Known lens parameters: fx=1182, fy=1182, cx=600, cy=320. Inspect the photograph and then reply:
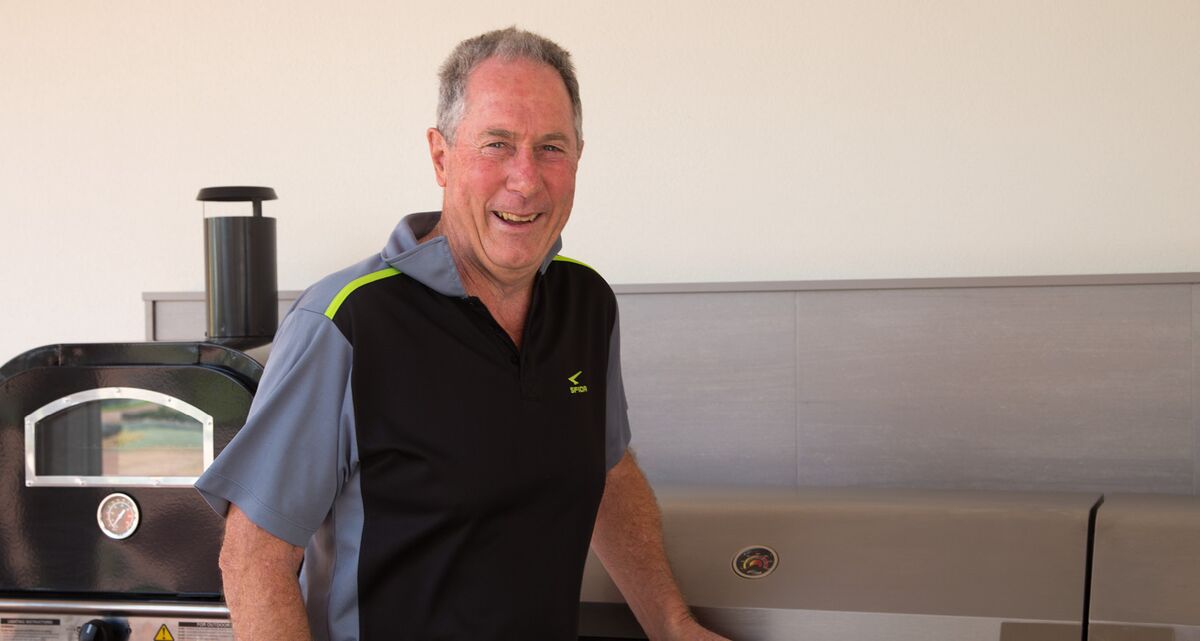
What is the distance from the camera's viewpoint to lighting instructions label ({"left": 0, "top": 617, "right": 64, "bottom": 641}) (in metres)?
1.75

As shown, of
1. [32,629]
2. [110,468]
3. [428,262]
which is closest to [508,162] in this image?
[428,262]

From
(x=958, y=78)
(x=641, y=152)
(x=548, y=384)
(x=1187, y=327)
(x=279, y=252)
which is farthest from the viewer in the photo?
(x=279, y=252)

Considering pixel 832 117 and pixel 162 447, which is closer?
pixel 162 447

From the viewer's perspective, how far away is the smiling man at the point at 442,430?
115 cm

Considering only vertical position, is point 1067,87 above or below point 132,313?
above

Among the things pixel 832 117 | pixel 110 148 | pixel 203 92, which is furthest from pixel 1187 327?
pixel 110 148

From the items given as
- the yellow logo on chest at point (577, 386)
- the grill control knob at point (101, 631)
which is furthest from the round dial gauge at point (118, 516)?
the yellow logo on chest at point (577, 386)

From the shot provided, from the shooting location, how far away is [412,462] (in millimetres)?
1214

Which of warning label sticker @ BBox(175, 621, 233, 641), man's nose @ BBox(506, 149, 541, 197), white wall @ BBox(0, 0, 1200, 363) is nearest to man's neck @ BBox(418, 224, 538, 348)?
man's nose @ BBox(506, 149, 541, 197)

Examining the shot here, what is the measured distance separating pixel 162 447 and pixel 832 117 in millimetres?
1300

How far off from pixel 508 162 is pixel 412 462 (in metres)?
0.33

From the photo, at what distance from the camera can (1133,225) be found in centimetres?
209

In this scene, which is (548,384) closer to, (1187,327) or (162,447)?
(162,447)

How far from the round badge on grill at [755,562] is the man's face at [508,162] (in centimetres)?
66
